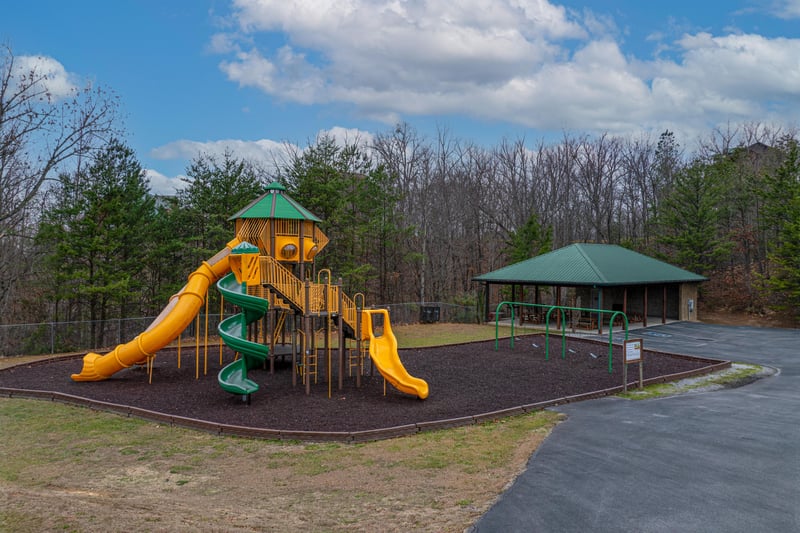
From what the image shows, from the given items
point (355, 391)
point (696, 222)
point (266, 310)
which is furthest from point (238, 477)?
point (696, 222)

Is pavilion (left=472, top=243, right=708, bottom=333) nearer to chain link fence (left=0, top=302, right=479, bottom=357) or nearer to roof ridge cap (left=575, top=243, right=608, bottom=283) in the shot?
roof ridge cap (left=575, top=243, right=608, bottom=283)

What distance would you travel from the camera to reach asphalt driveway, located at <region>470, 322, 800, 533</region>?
20.6 ft

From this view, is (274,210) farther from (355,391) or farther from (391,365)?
(391,365)

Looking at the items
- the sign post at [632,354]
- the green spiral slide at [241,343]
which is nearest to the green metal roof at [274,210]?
the green spiral slide at [241,343]

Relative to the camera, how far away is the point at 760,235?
129ft

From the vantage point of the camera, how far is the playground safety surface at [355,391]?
1135 centimetres

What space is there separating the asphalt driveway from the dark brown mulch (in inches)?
91.1

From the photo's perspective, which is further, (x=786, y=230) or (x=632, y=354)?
(x=786, y=230)

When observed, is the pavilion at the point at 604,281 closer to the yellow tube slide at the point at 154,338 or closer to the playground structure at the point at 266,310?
the playground structure at the point at 266,310

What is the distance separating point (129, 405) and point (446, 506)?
31.0ft

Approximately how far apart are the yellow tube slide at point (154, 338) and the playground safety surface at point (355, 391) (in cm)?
49

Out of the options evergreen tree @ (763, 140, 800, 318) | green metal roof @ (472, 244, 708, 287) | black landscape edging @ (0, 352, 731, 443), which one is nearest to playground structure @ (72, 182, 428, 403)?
black landscape edging @ (0, 352, 731, 443)

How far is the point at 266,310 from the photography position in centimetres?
1455

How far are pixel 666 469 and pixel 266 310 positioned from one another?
33.8 feet
